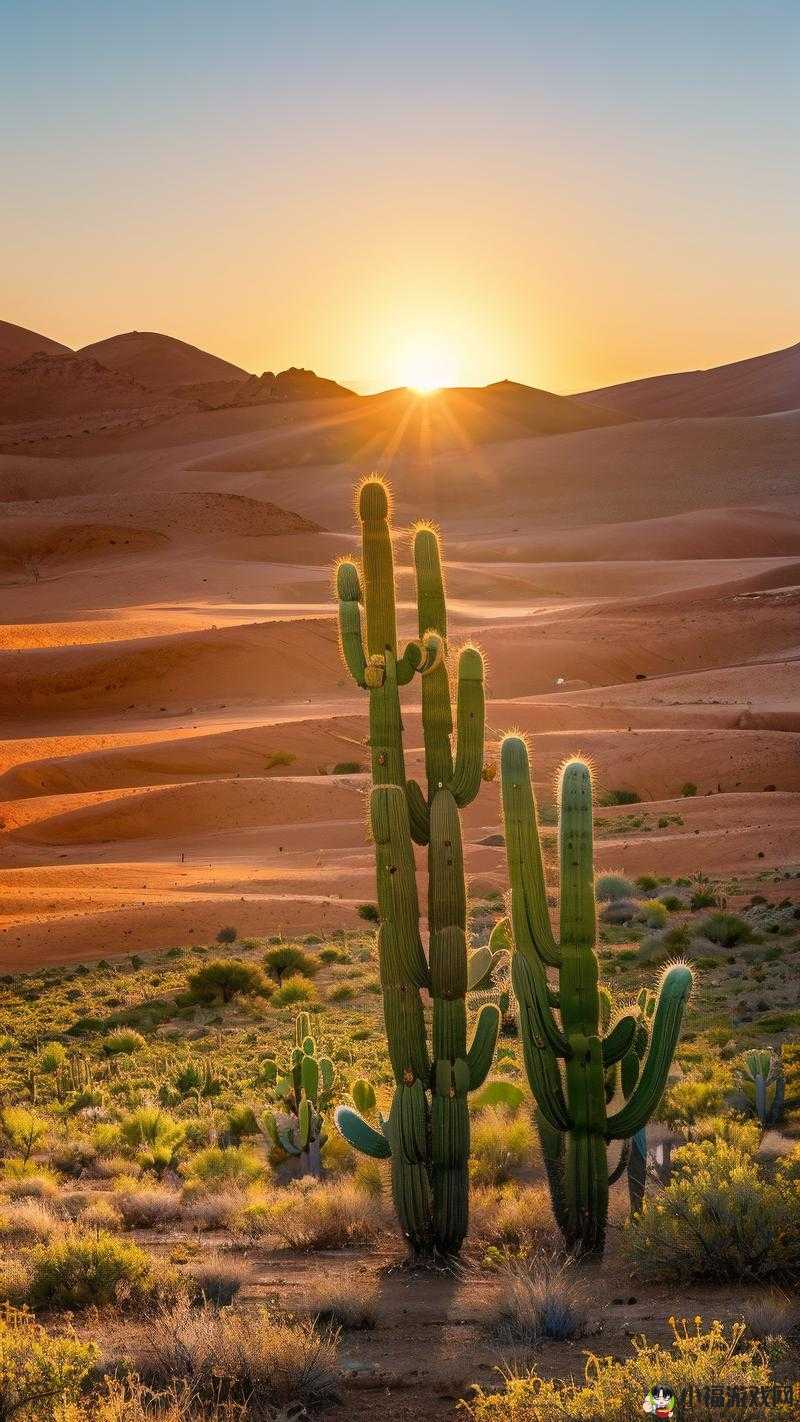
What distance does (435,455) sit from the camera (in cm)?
13138

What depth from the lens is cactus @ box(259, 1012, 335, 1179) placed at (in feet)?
36.8

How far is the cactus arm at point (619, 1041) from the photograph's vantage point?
855 cm

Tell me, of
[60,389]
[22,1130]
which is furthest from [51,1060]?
[60,389]

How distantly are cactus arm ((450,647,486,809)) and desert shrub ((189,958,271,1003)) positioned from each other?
1025cm

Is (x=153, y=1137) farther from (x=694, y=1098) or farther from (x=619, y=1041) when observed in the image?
(x=619, y=1041)

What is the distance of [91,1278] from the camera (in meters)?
7.80

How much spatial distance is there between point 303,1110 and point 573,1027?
11.2 ft

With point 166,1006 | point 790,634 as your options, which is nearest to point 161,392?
point 790,634

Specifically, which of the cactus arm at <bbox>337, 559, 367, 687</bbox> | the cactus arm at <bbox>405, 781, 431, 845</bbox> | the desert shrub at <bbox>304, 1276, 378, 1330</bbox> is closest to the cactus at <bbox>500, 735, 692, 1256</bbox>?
the cactus arm at <bbox>405, 781, 431, 845</bbox>

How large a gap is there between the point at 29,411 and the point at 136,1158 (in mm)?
148157

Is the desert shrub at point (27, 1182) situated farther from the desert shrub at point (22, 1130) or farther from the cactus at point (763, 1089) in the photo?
the cactus at point (763, 1089)

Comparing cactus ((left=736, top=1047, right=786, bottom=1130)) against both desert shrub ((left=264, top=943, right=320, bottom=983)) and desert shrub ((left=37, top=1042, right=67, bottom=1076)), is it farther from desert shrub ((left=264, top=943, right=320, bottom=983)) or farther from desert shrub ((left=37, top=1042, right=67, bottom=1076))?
desert shrub ((left=264, top=943, right=320, bottom=983))

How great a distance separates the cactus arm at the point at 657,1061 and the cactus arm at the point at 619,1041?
0.46 ft

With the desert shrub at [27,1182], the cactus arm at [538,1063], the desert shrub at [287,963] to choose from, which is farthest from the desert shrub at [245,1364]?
the desert shrub at [287,963]
